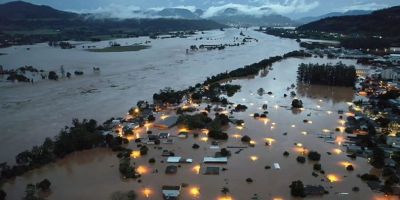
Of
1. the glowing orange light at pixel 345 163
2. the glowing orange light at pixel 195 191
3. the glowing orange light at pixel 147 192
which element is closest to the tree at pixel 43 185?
the glowing orange light at pixel 147 192

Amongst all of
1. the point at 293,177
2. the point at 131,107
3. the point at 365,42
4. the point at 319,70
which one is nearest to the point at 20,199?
the point at 293,177

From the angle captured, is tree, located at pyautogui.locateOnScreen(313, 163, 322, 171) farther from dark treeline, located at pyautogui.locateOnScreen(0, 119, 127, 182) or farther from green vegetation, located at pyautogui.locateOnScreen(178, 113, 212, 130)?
dark treeline, located at pyautogui.locateOnScreen(0, 119, 127, 182)

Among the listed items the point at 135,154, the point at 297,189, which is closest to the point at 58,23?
the point at 135,154

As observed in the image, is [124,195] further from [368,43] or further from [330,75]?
[368,43]

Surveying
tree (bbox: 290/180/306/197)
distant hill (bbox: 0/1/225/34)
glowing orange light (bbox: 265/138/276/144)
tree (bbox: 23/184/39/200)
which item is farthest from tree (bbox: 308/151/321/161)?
distant hill (bbox: 0/1/225/34)

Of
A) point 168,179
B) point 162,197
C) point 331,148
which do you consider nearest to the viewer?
point 162,197

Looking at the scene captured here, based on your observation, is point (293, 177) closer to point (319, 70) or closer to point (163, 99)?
point (163, 99)
